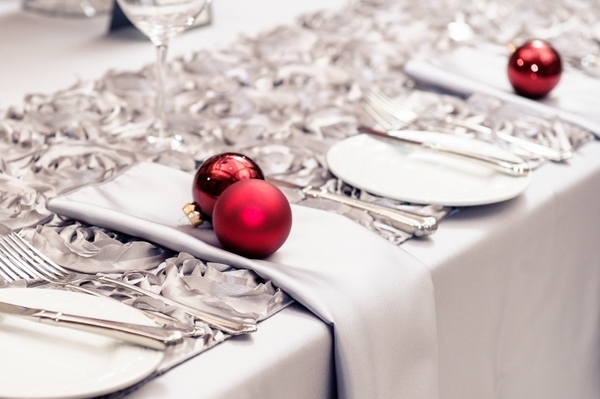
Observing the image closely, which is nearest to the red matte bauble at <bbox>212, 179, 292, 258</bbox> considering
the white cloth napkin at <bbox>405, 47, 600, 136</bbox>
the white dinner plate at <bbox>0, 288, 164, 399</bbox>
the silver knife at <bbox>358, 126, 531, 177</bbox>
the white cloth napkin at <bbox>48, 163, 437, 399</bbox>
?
the white cloth napkin at <bbox>48, 163, 437, 399</bbox>

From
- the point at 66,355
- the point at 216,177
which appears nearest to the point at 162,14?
Answer: the point at 216,177

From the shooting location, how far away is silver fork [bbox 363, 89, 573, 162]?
37.7 inches

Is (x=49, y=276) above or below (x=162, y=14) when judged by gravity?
below

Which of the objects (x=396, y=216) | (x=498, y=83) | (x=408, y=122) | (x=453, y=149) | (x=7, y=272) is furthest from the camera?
(x=498, y=83)

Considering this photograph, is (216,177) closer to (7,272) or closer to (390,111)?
(7,272)

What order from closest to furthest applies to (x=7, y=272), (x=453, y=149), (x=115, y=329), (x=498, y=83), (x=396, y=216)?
1. (x=115, y=329)
2. (x=7, y=272)
3. (x=396, y=216)
4. (x=453, y=149)
5. (x=498, y=83)

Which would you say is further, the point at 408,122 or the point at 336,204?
the point at 408,122

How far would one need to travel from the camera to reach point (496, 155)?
35.3 inches

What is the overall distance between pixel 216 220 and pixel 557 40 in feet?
2.75

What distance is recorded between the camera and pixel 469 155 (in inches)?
34.3

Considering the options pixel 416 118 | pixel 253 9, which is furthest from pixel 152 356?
pixel 253 9

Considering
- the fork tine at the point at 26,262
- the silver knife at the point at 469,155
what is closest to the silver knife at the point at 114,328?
the fork tine at the point at 26,262

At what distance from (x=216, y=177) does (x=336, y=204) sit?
0.42 feet

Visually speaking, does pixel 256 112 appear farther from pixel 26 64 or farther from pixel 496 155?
pixel 26 64
